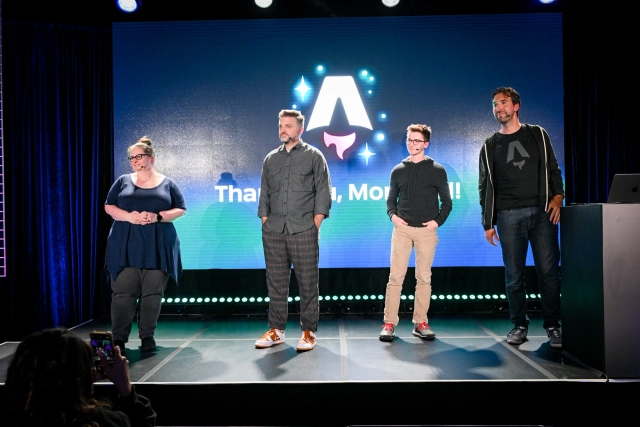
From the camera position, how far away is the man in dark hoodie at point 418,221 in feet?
12.4

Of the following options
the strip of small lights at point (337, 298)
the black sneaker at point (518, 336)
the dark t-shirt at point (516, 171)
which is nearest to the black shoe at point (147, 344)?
the strip of small lights at point (337, 298)

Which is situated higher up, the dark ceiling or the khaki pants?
the dark ceiling

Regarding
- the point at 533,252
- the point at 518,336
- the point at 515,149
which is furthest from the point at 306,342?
the point at 515,149

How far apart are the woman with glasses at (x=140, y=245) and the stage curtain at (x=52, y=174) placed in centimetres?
162

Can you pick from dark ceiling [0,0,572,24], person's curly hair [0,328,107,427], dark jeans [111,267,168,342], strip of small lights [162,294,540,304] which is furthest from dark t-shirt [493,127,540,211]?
person's curly hair [0,328,107,427]

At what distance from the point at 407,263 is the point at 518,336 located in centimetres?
95

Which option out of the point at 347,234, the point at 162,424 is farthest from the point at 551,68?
the point at 162,424

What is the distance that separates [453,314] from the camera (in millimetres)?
4809

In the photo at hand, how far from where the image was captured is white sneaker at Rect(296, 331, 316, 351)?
341cm

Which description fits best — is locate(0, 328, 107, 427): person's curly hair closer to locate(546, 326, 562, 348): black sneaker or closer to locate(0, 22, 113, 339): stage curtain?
locate(546, 326, 562, 348): black sneaker

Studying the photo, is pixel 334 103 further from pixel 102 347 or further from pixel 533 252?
pixel 102 347

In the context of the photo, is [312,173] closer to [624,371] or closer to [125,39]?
[624,371]

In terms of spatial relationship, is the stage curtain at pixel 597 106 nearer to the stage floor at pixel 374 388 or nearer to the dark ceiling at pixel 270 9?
the dark ceiling at pixel 270 9

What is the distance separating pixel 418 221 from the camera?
3.80 metres
